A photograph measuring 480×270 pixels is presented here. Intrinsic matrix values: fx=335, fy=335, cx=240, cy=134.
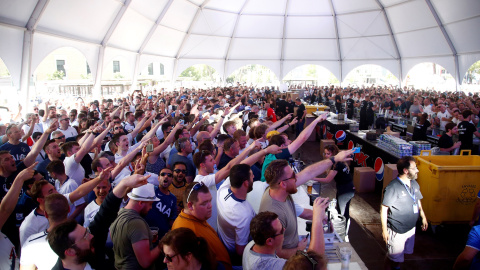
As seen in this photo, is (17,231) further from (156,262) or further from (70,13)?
(70,13)

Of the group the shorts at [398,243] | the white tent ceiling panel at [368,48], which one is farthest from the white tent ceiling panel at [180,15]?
the shorts at [398,243]

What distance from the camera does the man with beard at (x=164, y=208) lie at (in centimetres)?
313

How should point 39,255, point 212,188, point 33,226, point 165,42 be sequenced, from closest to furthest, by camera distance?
point 39,255
point 33,226
point 212,188
point 165,42

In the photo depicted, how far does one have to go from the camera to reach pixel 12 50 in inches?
423

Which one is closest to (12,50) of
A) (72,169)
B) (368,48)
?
(72,169)

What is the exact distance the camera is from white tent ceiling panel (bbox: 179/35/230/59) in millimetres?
23138

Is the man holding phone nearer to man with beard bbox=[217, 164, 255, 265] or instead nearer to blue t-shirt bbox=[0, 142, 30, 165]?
blue t-shirt bbox=[0, 142, 30, 165]

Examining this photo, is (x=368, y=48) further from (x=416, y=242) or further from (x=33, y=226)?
(x=33, y=226)

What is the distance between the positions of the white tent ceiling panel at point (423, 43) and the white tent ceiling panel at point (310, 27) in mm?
4521

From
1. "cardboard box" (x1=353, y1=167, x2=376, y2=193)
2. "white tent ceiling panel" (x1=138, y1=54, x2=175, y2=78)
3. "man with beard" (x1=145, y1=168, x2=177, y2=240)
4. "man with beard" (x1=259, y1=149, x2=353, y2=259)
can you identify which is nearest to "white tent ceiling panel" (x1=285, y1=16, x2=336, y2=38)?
"white tent ceiling panel" (x1=138, y1=54, x2=175, y2=78)

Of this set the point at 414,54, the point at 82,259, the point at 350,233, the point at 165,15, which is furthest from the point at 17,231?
the point at 414,54

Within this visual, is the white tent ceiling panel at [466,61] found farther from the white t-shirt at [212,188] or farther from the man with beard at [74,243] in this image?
the man with beard at [74,243]

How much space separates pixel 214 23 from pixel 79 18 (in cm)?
1047

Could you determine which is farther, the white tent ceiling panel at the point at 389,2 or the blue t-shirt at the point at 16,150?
the white tent ceiling panel at the point at 389,2
